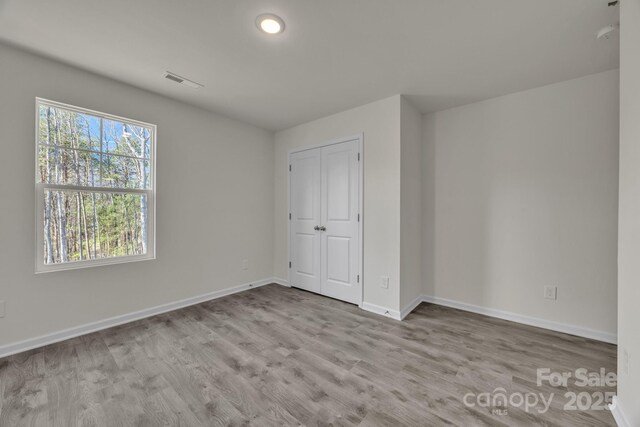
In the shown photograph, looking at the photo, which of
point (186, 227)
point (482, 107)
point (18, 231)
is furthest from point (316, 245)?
point (18, 231)

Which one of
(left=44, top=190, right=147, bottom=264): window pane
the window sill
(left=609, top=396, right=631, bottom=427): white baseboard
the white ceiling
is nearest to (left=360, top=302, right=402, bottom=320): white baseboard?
(left=609, top=396, right=631, bottom=427): white baseboard

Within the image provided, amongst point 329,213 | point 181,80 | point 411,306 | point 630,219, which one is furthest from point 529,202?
point 181,80

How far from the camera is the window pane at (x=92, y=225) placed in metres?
2.41

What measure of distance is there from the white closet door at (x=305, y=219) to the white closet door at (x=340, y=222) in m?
0.12

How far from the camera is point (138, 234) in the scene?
2.97m

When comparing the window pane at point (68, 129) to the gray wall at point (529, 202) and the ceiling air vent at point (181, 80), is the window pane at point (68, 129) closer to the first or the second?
the ceiling air vent at point (181, 80)

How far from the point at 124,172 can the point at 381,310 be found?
3.26 metres

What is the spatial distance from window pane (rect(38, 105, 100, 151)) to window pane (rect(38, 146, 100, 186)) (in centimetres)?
8

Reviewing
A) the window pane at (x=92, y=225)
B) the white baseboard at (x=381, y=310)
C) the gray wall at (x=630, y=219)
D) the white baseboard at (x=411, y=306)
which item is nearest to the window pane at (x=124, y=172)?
the window pane at (x=92, y=225)

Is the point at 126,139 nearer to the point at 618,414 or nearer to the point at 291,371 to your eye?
the point at 291,371

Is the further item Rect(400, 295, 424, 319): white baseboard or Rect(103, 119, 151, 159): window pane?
Rect(400, 295, 424, 319): white baseboard

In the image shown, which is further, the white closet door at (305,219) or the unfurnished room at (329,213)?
the white closet door at (305,219)

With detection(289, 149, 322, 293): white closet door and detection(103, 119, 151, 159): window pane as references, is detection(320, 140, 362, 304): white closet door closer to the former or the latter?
detection(289, 149, 322, 293): white closet door

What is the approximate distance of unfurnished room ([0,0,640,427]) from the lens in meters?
1.69
